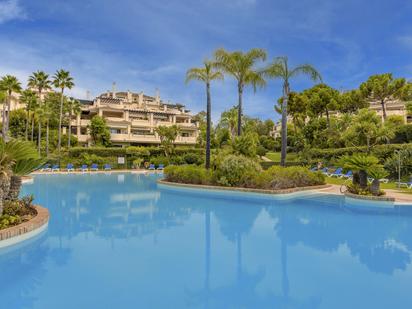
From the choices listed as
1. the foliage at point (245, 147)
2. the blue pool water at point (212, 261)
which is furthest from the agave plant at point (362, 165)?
the foliage at point (245, 147)

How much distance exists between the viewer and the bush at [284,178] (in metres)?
17.7

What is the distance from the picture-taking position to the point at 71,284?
5484 mm

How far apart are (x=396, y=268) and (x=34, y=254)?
8355 millimetres

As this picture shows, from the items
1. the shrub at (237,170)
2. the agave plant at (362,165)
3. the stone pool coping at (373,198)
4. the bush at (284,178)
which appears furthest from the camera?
the shrub at (237,170)

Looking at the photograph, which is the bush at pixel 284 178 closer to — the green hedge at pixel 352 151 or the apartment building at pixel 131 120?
the green hedge at pixel 352 151

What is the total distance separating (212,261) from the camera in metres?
6.79

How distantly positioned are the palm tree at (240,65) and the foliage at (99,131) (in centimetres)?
2780

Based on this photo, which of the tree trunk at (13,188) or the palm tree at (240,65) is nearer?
the tree trunk at (13,188)

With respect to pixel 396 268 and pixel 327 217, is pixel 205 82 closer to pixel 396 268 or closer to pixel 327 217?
pixel 327 217

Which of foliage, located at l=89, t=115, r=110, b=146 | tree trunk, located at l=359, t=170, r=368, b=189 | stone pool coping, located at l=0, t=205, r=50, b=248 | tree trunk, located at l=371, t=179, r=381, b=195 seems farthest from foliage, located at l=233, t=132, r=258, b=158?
foliage, located at l=89, t=115, r=110, b=146

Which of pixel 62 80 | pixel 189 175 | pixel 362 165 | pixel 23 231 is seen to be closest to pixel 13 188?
pixel 23 231

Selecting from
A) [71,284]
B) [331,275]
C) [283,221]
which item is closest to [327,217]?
[283,221]

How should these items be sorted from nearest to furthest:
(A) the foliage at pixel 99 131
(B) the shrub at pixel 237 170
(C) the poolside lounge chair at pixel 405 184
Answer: (B) the shrub at pixel 237 170 → (C) the poolside lounge chair at pixel 405 184 → (A) the foliage at pixel 99 131

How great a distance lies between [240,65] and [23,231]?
56.8 feet
